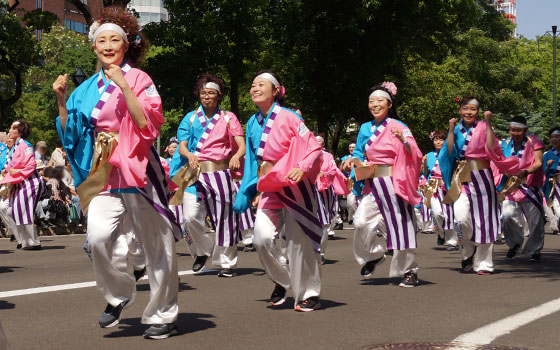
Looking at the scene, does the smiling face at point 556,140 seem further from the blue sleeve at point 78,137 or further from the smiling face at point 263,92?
the blue sleeve at point 78,137

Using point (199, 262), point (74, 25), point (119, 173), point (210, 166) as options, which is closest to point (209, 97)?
point (210, 166)

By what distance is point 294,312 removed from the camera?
7605 millimetres

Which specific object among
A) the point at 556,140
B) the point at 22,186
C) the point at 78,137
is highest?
the point at 556,140

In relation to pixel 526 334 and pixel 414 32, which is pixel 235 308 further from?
pixel 414 32

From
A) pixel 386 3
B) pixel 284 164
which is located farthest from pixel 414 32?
pixel 284 164

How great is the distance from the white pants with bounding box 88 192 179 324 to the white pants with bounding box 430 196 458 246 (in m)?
9.19

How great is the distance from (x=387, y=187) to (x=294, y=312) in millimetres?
2682

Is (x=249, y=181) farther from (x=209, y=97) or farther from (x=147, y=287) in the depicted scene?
(x=209, y=97)

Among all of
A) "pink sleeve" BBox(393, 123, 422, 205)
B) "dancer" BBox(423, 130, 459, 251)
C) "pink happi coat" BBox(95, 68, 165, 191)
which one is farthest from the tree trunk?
"pink happi coat" BBox(95, 68, 165, 191)

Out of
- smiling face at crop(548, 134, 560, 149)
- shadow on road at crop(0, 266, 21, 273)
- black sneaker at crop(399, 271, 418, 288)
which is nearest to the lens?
black sneaker at crop(399, 271, 418, 288)

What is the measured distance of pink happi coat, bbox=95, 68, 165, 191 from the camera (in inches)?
251

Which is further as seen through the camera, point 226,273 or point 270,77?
point 226,273

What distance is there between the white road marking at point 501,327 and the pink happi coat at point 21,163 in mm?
8956

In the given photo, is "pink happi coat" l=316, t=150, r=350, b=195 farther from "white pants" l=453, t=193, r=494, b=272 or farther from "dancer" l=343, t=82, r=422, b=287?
"dancer" l=343, t=82, r=422, b=287
